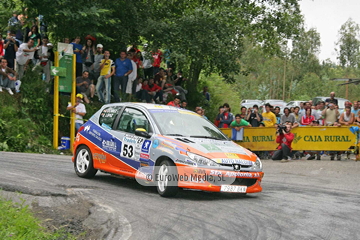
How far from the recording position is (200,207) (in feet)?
28.7

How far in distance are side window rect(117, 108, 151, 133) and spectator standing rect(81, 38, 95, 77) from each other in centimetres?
984

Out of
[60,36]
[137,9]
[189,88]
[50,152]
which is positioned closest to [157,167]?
[50,152]

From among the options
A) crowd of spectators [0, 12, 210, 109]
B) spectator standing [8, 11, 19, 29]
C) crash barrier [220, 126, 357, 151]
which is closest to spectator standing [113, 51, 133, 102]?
crowd of spectators [0, 12, 210, 109]

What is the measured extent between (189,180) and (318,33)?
69.9m

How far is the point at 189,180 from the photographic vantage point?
935cm

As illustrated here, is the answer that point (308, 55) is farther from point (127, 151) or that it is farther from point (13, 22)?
point (127, 151)

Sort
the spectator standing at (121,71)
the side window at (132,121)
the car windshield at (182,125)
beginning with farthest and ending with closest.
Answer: the spectator standing at (121,71)
the side window at (132,121)
the car windshield at (182,125)

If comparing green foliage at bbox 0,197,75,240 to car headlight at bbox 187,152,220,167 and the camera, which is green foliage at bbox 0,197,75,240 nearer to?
car headlight at bbox 187,152,220,167

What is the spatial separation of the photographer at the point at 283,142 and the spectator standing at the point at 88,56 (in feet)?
24.4

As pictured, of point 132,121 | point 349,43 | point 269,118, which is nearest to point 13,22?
point 269,118

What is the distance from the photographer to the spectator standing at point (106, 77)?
20.8 m

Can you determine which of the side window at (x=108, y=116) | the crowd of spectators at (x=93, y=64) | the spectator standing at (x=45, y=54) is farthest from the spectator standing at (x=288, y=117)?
the side window at (x=108, y=116)

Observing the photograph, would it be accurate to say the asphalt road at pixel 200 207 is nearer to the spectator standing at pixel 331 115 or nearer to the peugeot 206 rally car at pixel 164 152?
the peugeot 206 rally car at pixel 164 152

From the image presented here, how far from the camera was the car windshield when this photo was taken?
33.8 feet
